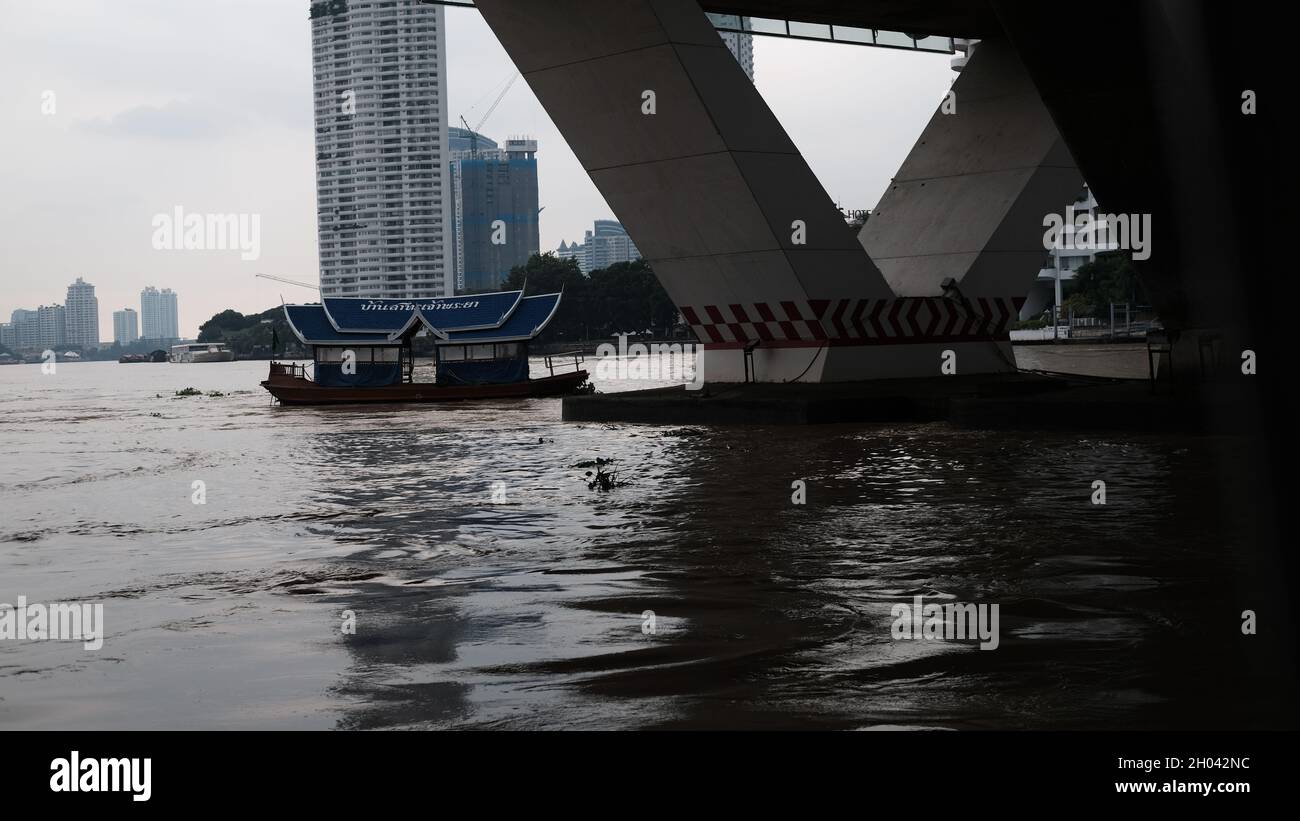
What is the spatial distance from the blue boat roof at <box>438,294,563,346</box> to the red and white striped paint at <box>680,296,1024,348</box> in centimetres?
2130

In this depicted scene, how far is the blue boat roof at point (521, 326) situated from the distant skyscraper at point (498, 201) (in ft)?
476

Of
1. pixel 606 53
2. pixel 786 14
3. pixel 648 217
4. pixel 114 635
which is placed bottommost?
pixel 114 635

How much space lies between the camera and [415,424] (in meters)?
25.0

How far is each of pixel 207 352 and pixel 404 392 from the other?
5858 inches

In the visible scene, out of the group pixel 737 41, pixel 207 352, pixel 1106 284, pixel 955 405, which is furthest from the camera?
pixel 207 352

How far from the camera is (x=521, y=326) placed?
41.7 m

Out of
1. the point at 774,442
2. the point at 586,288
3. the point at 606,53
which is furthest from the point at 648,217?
the point at 586,288

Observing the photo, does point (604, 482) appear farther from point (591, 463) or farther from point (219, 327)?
point (219, 327)

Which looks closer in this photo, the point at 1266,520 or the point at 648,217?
the point at 1266,520

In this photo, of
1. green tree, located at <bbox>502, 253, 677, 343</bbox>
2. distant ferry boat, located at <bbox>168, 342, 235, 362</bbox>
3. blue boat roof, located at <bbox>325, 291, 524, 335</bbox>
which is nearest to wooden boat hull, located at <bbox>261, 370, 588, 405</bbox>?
blue boat roof, located at <bbox>325, 291, 524, 335</bbox>

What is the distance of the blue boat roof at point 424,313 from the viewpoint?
4197cm
